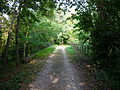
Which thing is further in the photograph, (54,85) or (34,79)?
(34,79)

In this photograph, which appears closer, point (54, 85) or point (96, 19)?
point (54, 85)

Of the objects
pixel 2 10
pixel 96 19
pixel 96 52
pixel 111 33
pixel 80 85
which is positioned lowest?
pixel 80 85

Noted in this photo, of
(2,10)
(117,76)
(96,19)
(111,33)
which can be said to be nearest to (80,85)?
(117,76)

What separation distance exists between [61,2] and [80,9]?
53.6 inches

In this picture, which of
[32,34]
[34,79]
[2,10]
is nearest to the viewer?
[34,79]

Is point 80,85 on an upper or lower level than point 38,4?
lower

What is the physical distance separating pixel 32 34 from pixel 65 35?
36.0m

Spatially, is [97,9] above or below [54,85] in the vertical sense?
above

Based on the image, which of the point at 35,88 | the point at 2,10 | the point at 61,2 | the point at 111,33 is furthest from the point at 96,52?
the point at 2,10

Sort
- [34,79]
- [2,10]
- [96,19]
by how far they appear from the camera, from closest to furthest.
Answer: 1. [34,79]
2. [2,10]
3. [96,19]

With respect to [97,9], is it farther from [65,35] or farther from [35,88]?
[65,35]

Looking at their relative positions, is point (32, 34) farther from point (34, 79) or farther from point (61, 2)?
point (34, 79)

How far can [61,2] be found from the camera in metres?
9.55

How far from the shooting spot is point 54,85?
22.7 ft
